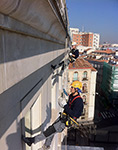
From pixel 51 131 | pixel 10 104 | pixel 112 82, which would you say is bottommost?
pixel 112 82

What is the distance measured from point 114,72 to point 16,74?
25.7 metres

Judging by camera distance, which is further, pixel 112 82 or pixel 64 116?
pixel 112 82

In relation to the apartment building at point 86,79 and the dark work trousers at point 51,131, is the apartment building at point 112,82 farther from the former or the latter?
the dark work trousers at point 51,131

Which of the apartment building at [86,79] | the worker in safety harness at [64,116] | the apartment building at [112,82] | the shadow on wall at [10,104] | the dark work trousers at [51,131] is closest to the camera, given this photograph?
the shadow on wall at [10,104]

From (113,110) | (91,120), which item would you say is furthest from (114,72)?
(91,120)

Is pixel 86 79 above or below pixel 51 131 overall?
below

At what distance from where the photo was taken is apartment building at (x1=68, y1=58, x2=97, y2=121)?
1866 centimetres

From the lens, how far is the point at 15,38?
45.5 inches

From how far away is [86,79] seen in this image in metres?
→ 19.2

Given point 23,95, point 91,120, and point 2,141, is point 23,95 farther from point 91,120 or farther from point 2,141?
point 91,120

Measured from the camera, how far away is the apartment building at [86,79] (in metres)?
18.7

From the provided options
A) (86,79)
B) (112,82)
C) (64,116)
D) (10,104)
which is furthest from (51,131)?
(112,82)

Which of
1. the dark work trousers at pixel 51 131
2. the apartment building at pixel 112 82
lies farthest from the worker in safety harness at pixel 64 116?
the apartment building at pixel 112 82

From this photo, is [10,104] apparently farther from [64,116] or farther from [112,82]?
[112,82]
